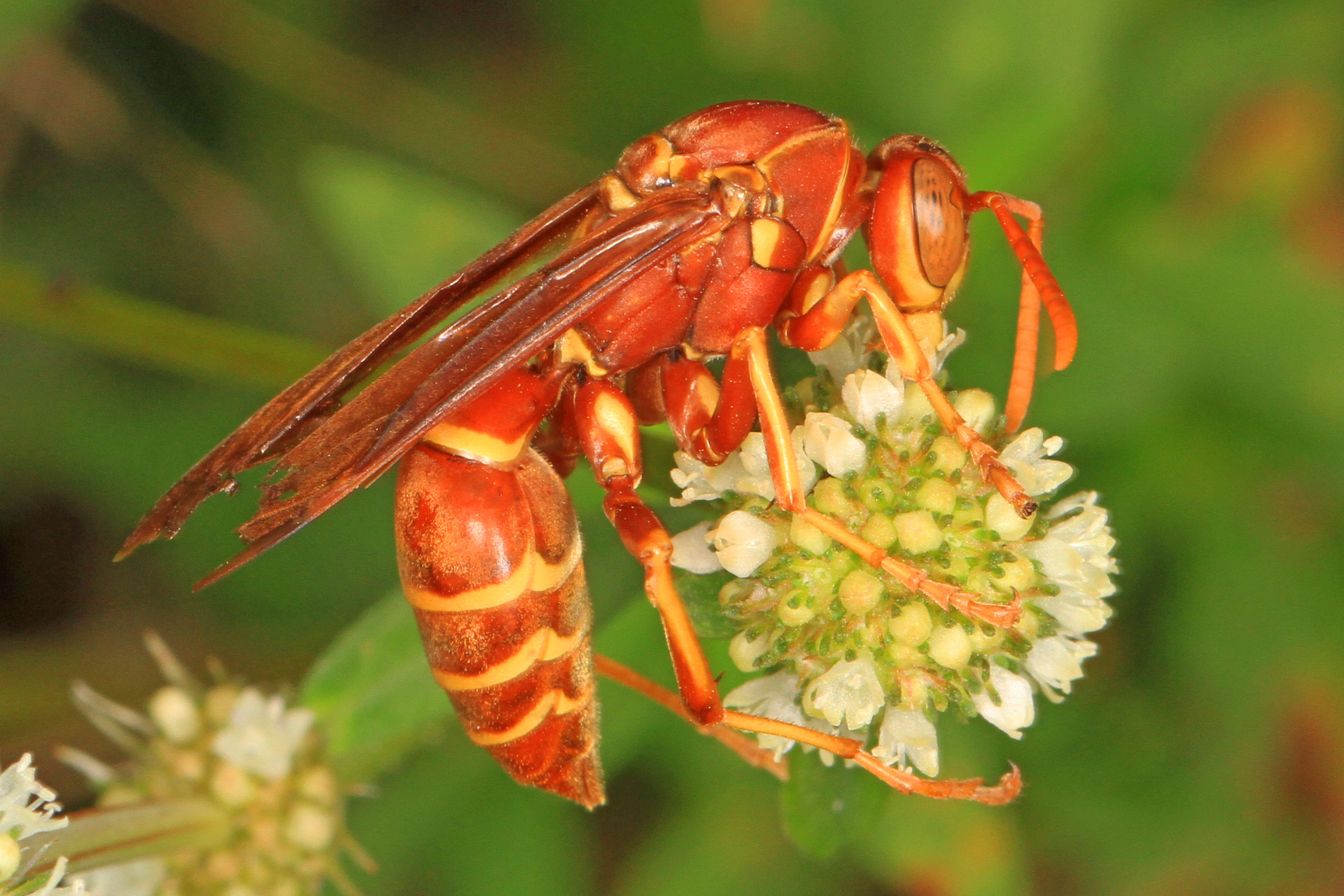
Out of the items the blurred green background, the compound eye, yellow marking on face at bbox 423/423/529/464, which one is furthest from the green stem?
the compound eye

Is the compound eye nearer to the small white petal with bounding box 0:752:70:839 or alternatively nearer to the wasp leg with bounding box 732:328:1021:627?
the wasp leg with bounding box 732:328:1021:627

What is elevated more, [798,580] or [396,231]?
A: [396,231]

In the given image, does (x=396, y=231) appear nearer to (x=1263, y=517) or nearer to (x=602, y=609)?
(x=602, y=609)

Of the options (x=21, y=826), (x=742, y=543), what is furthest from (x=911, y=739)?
(x=21, y=826)

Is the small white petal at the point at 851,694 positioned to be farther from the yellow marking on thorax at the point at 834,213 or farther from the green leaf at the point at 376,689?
the green leaf at the point at 376,689

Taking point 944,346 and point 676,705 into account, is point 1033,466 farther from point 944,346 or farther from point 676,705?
point 676,705

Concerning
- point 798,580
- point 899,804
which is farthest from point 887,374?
point 899,804
